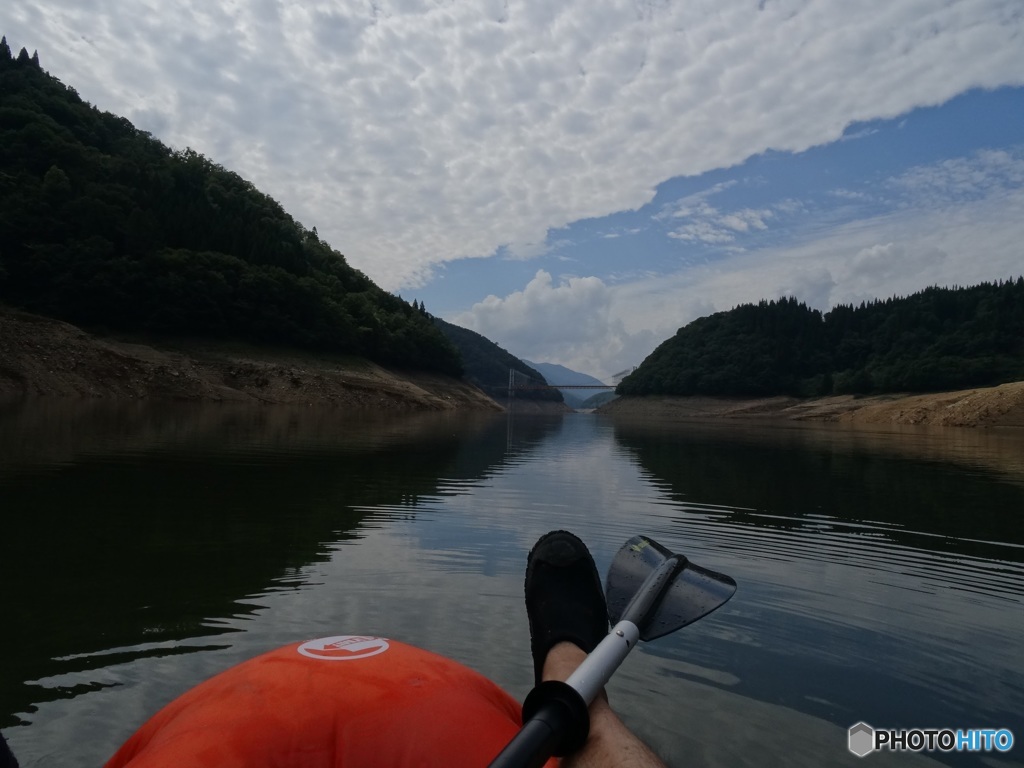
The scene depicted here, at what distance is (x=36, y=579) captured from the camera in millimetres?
5379

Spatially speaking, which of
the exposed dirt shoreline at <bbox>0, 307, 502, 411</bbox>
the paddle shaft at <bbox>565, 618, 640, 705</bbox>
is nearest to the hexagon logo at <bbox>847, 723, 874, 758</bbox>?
the paddle shaft at <bbox>565, 618, 640, 705</bbox>

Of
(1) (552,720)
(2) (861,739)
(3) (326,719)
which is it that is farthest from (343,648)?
(2) (861,739)

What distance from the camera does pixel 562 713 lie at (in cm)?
234

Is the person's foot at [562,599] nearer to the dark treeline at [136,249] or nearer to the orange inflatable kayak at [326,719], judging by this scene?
the orange inflatable kayak at [326,719]

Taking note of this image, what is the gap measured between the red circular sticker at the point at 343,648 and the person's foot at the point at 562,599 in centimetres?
116

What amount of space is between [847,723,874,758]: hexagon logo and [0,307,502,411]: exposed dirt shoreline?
39.8m

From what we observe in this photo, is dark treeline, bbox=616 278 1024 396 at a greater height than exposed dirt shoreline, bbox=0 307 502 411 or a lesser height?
greater

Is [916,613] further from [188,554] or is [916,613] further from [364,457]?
[364,457]

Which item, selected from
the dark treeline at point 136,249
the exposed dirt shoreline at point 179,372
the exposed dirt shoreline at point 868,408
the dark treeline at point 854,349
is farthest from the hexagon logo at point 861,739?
the dark treeline at point 854,349

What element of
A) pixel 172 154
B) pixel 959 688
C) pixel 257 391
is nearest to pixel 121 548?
pixel 959 688

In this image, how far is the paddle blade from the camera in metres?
3.76

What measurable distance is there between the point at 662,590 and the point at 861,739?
127 cm

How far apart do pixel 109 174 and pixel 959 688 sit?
74033 mm

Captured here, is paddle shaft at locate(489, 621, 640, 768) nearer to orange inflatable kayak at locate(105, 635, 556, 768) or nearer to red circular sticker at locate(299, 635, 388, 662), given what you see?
orange inflatable kayak at locate(105, 635, 556, 768)
